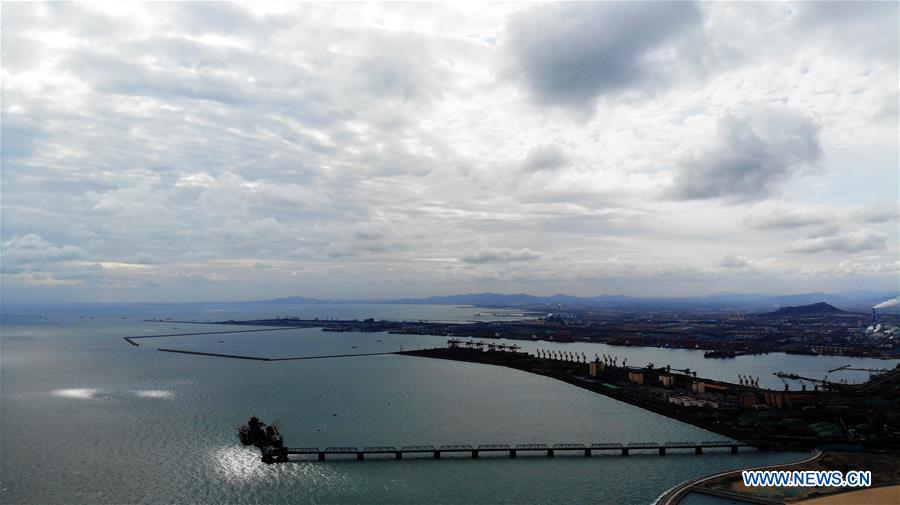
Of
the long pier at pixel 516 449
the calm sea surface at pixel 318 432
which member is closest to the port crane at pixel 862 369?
the calm sea surface at pixel 318 432

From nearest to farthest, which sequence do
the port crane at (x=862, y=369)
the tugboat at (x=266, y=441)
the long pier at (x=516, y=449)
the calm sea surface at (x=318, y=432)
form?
the calm sea surface at (x=318, y=432) < the tugboat at (x=266, y=441) < the long pier at (x=516, y=449) < the port crane at (x=862, y=369)

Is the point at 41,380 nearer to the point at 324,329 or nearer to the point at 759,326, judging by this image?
the point at 324,329

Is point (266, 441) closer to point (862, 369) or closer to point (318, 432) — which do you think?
point (318, 432)

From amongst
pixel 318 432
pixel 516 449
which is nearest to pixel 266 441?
pixel 318 432

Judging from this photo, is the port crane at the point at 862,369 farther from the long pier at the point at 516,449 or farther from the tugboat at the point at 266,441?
the tugboat at the point at 266,441

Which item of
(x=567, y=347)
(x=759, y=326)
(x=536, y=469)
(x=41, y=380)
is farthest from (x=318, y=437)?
(x=759, y=326)

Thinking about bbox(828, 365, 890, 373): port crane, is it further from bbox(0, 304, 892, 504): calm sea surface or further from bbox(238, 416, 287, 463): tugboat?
bbox(238, 416, 287, 463): tugboat

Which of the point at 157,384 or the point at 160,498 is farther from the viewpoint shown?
the point at 157,384

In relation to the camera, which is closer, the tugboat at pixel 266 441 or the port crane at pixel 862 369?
the tugboat at pixel 266 441
